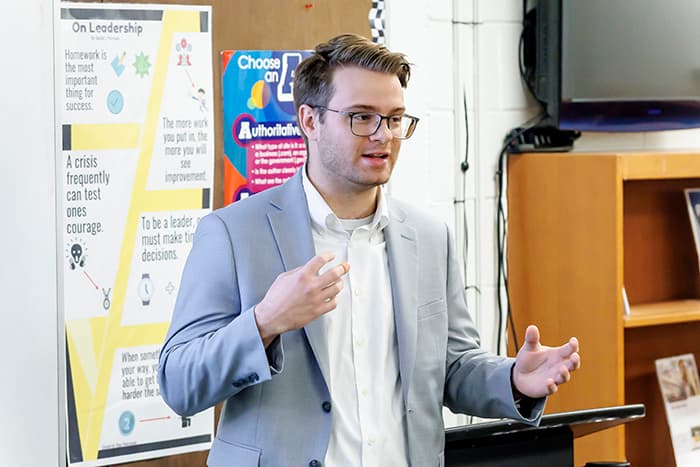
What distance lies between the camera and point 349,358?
1798 millimetres

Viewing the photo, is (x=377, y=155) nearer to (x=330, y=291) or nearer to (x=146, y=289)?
(x=330, y=291)

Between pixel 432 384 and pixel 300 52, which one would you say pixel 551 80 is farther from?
pixel 432 384

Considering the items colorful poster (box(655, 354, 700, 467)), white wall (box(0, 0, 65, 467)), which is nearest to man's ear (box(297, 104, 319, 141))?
white wall (box(0, 0, 65, 467))

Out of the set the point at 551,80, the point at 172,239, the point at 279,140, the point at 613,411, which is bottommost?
the point at 613,411

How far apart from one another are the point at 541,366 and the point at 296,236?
0.48 m

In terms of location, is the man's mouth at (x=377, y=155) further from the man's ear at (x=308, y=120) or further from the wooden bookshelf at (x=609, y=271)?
the wooden bookshelf at (x=609, y=271)

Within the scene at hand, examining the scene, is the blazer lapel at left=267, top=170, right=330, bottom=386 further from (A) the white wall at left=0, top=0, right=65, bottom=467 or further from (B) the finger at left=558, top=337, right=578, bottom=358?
(A) the white wall at left=0, top=0, right=65, bottom=467

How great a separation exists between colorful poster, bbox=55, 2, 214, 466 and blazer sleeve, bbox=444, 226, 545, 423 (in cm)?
71

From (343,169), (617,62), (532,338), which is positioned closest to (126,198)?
(343,169)

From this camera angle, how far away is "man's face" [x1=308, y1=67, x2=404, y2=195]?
1.79 meters

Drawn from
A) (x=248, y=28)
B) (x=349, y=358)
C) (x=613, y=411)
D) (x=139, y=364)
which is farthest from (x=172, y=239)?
(x=613, y=411)

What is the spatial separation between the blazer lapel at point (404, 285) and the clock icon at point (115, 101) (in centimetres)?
74

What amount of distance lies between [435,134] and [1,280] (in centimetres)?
127

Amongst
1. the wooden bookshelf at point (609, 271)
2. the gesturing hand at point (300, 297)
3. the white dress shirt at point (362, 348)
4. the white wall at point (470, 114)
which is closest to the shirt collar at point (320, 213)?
the white dress shirt at point (362, 348)
